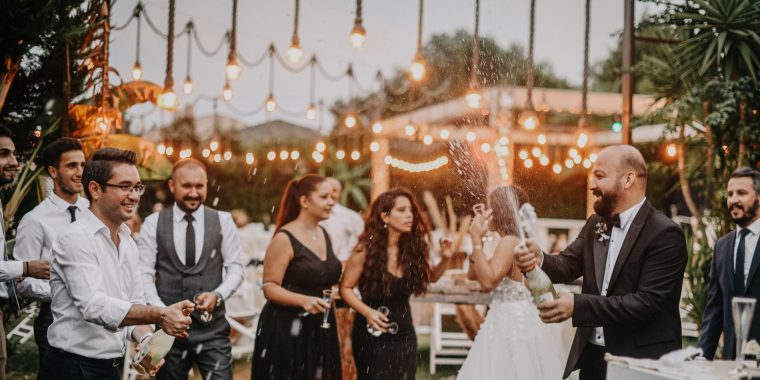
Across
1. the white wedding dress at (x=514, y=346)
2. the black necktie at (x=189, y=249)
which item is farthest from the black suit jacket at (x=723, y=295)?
the black necktie at (x=189, y=249)

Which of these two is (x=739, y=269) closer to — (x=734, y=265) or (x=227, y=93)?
(x=734, y=265)

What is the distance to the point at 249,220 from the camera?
21422 mm

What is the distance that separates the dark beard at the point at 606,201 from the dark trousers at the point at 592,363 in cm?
68

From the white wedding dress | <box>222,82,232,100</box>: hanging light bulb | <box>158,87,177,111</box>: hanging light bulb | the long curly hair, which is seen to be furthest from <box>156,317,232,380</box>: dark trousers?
<box>222,82,232,100</box>: hanging light bulb

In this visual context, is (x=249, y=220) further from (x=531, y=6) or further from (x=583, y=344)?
(x=583, y=344)

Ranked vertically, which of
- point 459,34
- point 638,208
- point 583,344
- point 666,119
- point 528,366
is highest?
point 459,34

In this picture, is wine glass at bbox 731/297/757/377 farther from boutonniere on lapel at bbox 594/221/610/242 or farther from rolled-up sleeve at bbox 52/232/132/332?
rolled-up sleeve at bbox 52/232/132/332

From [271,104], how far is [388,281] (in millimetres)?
8874

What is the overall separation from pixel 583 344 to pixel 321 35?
351 inches

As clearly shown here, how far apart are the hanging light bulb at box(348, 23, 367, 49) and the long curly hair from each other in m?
4.25

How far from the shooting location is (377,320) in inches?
Answer: 176

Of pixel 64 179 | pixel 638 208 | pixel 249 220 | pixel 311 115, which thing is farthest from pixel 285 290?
pixel 249 220

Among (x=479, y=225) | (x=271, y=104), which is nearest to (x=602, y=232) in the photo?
(x=479, y=225)

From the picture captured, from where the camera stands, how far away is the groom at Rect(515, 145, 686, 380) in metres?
3.18
